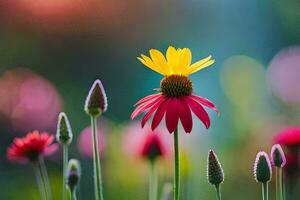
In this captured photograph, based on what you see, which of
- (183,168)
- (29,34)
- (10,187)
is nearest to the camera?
(183,168)

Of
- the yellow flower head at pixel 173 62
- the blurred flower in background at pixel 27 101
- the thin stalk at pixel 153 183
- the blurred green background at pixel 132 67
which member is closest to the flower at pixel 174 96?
the yellow flower head at pixel 173 62

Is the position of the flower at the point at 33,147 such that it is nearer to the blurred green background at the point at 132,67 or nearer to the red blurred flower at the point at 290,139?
the red blurred flower at the point at 290,139

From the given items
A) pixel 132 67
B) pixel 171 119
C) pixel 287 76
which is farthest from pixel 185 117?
pixel 132 67

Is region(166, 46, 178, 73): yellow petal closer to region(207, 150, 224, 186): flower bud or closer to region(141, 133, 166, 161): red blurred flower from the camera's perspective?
region(207, 150, 224, 186): flower bud

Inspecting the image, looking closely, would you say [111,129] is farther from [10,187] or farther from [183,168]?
[183,168]

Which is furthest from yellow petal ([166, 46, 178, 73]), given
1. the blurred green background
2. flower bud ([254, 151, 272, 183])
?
the blurred green background

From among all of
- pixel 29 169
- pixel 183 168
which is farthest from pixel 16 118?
pixel 183 168
